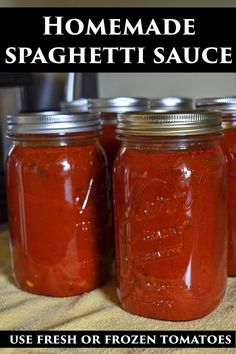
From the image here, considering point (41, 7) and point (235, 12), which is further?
point (41, 7)

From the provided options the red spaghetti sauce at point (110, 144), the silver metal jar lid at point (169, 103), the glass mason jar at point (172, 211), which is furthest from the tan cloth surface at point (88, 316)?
the silver metal jar lid at point (169, 103)

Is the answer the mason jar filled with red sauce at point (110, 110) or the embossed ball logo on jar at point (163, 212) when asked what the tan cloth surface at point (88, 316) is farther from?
the mason jar filled with red sauce at point (110, 110)

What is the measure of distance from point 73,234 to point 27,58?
1.57 feet

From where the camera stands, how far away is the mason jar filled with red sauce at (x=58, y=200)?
581mm

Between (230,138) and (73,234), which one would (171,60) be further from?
(73,234)

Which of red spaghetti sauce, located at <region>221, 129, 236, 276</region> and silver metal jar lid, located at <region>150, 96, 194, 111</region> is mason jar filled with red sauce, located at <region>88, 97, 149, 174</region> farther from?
red spaghetti sauce, located at <region>221, 129, 236, 276</region>

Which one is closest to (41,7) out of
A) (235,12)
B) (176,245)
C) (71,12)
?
(71,12)

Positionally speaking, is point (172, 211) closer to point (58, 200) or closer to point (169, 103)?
point (58, 200)

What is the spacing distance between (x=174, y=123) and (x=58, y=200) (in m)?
0.19

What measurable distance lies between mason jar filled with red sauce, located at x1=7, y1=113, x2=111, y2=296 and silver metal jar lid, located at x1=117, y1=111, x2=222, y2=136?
108mm

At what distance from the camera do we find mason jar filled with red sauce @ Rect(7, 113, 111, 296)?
0.58 meters

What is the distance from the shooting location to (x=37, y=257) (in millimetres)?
603

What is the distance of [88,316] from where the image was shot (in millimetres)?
538

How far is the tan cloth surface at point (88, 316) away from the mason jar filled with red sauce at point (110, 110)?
21cm
